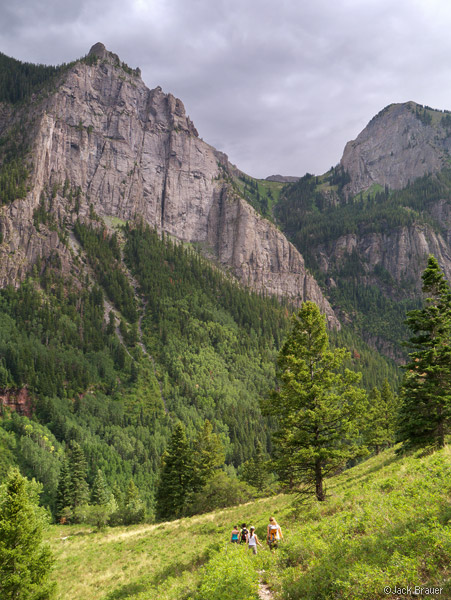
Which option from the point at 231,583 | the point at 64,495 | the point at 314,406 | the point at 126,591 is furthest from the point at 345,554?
the point at 64,495

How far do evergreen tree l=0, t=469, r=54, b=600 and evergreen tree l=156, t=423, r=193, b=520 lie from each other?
24.7 metres

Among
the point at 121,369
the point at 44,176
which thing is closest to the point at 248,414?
the point at 121,369

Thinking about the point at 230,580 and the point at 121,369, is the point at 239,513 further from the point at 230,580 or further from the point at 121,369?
the point at 121,369

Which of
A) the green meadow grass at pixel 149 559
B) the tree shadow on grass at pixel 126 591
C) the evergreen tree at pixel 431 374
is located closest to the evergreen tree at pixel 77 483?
the green meadow grass at pixel 149 559

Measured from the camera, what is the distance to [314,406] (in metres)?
18.5

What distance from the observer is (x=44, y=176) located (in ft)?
638

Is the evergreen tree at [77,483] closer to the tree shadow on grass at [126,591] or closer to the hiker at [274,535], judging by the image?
the tree shadow on grass at [126,591]

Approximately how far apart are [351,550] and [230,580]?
349 centimetres

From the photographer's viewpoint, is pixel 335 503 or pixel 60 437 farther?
pixel 60 437

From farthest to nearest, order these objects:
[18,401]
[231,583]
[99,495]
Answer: [18,401] → [99,495] → [231,583]

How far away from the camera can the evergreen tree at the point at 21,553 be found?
17.4 meters

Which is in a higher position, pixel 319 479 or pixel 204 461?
pixel 319 479

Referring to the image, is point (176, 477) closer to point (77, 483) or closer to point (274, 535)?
point (77, 483)

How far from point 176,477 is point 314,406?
3157 cm
